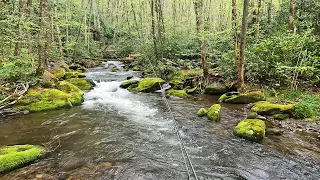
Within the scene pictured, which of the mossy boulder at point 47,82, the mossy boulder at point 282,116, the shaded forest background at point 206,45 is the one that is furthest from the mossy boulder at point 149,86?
the mossy boulder at point 282,116

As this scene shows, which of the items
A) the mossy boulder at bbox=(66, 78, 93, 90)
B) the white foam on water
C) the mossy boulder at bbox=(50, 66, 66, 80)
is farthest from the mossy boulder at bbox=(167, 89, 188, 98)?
the mossy boulder at bbox=(50, 66, 66, 80)

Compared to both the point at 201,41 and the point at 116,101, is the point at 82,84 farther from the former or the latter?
the point at 201,41

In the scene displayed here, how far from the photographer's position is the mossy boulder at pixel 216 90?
1080 cm

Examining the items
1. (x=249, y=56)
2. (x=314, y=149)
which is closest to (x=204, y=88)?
(x=249, y=56)

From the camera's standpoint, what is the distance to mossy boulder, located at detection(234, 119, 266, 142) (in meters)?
5.75

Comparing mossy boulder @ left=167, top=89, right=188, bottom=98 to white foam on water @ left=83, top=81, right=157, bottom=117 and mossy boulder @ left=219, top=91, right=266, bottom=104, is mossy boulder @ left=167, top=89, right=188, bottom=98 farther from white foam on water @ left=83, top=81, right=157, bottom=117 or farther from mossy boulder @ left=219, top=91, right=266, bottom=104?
mossy boulder @ left=219, top=91, right=266, bottom=104

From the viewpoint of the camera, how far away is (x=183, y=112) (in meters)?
8.41

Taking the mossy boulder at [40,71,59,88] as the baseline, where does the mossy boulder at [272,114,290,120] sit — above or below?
below

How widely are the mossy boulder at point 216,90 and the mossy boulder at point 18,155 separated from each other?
761 centimetres

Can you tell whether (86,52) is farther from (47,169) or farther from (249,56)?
(47,169)

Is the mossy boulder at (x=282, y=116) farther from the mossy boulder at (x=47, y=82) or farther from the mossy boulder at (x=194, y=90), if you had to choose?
the mossy boulder at (x=47, y=82)

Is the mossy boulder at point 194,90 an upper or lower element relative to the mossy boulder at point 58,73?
lower

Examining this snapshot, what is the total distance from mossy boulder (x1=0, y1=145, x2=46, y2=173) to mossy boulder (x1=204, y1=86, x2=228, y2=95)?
7.61 metres

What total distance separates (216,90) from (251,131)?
519 centimetres
